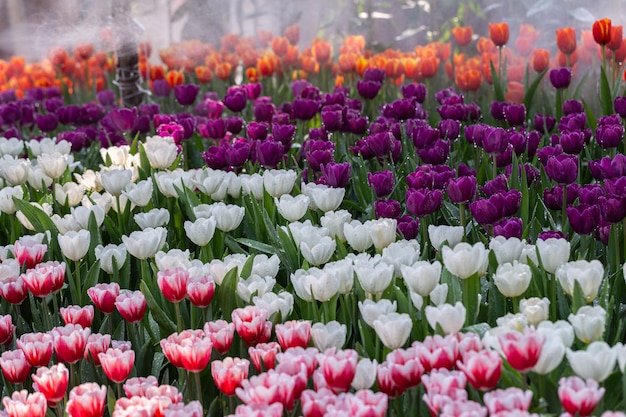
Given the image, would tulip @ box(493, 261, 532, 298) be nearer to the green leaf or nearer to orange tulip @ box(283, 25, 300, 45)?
the green leaf

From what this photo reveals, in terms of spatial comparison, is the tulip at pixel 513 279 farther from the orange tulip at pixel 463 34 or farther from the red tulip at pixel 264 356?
the orange tulip at pixel 463 34

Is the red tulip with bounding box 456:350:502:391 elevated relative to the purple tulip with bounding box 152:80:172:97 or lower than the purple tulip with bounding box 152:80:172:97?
elevated

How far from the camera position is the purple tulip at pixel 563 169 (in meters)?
2.24

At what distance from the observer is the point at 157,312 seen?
1934 mm

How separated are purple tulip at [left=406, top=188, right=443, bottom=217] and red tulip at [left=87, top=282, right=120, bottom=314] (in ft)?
2.39

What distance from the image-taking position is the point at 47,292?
6.26ft

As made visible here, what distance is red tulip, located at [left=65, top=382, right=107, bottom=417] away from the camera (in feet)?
4.51

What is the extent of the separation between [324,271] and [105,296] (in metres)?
0.48

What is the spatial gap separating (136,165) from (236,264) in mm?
1230

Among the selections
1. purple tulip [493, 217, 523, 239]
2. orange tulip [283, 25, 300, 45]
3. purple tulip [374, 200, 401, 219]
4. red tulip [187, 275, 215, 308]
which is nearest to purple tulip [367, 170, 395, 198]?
purple tulip [374, 200, 401, 219]

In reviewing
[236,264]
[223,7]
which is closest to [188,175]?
[236,264]

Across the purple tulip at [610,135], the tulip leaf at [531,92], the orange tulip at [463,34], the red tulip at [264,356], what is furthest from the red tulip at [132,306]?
the orange tulip at [463,34]

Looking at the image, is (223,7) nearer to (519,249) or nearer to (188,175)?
(188,175)

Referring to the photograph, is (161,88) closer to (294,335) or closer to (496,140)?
(496,140)
